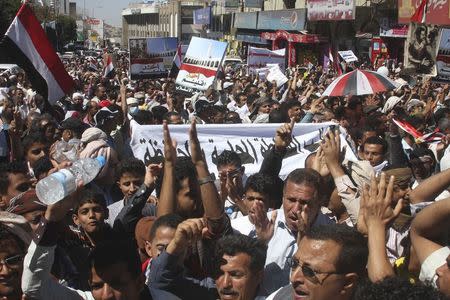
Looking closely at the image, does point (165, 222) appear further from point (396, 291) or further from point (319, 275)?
point (396, 291)

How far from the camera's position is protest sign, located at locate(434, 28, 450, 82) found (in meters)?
11.0

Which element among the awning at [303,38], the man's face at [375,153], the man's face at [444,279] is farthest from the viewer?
the awning at [303,38]

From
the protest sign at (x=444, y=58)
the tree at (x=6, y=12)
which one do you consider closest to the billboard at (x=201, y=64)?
the protest sign at (x=444, y=58)

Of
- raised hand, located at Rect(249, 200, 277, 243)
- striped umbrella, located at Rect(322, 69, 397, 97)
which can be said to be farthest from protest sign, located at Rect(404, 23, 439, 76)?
raised hand, located at Rect(249, 200, 277, 243)

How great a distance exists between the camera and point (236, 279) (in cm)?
322

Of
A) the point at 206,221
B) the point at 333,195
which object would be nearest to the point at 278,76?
the point at 333,195

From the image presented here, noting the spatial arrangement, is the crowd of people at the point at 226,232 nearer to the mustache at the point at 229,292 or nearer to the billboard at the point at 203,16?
the mustache at the point at 229,292

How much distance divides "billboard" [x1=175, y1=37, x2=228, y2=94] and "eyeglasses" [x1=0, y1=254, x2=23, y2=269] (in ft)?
26.9

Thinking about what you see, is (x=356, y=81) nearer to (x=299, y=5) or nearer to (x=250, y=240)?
(x=250, y=240)

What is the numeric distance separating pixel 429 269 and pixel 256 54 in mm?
14519

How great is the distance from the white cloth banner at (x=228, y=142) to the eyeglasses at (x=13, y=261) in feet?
13.0

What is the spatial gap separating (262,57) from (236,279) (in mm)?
14390

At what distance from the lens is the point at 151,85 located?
16.1m

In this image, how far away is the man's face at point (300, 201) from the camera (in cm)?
398
